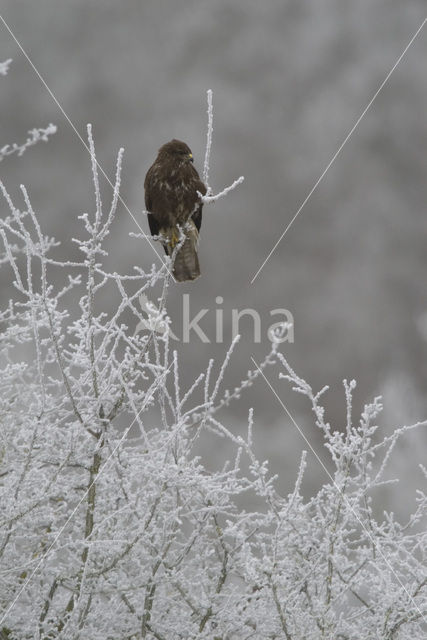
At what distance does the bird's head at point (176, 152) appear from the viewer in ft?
22.4

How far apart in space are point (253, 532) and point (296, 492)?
719 millimetres

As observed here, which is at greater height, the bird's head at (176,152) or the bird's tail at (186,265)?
the bird's head at (176,152)

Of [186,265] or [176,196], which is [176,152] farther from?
[186,265]

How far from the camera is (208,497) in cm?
485

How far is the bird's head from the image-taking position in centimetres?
684

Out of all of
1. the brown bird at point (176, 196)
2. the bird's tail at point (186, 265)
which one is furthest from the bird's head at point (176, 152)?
the bird's tail at point (186, 265)

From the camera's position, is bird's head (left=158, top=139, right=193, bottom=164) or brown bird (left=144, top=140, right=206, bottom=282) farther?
bird's head (left=158, top=139, right=193, bottom=164)

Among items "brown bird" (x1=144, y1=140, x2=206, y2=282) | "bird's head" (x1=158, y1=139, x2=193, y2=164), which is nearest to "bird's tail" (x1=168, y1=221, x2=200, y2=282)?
"brown bird" (x1=144, y1=140, x2=206, y2=282)

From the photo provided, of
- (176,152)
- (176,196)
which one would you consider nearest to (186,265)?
(176,196)

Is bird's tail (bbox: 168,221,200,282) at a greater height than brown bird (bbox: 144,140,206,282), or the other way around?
brown bird (bbox: 144,140,206,282)

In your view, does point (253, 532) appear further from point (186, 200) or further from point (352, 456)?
point (186, 200)

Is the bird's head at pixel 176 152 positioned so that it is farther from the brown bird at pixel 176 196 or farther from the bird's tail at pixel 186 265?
the bird's tail at pixel 186 265

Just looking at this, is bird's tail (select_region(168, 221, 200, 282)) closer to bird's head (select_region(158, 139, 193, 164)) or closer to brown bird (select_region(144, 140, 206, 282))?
brown bird (select_region(144, 140, 206, 282))

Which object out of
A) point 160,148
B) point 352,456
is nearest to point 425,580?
point 352,456
